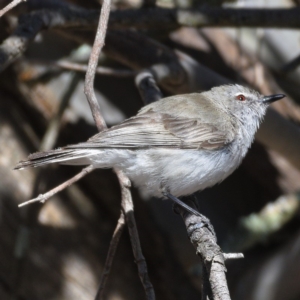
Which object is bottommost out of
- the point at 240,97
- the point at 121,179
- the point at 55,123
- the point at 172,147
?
the point at 121,179

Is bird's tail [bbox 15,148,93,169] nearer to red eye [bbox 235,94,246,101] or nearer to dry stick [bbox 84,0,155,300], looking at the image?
dry stick [bbox 84,0,155,300]

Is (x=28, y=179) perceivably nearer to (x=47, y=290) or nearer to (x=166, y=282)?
(x=47, y=290)

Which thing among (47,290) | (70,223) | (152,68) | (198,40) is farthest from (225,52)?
(47,290)

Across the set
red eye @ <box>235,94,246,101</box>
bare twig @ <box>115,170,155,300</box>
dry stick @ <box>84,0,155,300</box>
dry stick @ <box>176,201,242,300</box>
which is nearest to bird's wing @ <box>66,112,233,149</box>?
dry stick @ <box>84,0,155,300</box>

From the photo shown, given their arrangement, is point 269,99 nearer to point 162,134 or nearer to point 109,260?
point 162,134

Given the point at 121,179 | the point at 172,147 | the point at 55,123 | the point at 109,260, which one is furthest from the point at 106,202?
the point at 109,260

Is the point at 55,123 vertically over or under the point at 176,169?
over

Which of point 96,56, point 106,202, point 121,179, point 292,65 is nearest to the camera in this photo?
point 96,56
